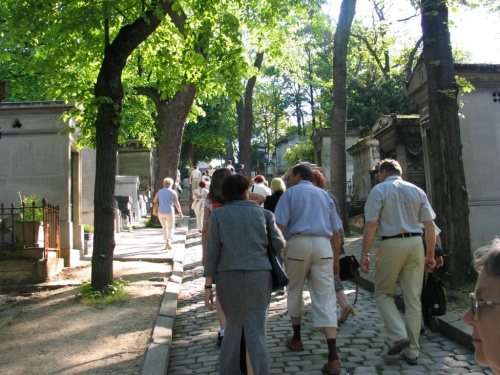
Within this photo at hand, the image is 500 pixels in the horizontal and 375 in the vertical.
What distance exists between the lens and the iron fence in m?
8.38

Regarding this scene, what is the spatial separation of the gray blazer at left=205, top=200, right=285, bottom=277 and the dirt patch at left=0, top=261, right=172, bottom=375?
1549 millimetres

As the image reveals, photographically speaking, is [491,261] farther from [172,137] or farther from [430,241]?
[172,137]

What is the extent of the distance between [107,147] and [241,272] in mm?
4592

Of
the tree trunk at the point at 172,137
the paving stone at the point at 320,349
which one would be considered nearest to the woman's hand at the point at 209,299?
the paving stone at the point at 320,349

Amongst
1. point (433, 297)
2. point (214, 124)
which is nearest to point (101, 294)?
point (433, 297)

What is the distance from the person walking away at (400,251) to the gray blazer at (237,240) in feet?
5.03

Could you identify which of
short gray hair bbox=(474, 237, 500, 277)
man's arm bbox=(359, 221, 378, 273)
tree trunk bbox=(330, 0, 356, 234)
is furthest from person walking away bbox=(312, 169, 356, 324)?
tree trunk bbox=(330, 0, 356, 234)

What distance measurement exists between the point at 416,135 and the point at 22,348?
38.8 ft

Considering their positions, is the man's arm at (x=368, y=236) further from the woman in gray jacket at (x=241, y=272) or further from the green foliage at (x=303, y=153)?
the green foliage at (x=303, y=153)

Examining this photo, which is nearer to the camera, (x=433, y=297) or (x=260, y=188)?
(x=433, y=297)

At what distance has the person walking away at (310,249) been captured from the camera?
4.97m

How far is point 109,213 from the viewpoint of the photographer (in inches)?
302

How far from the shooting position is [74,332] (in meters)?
5.96

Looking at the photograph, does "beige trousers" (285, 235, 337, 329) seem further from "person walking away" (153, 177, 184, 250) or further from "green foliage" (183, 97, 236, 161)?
"green foliage" (183, 97, 236, 161)
